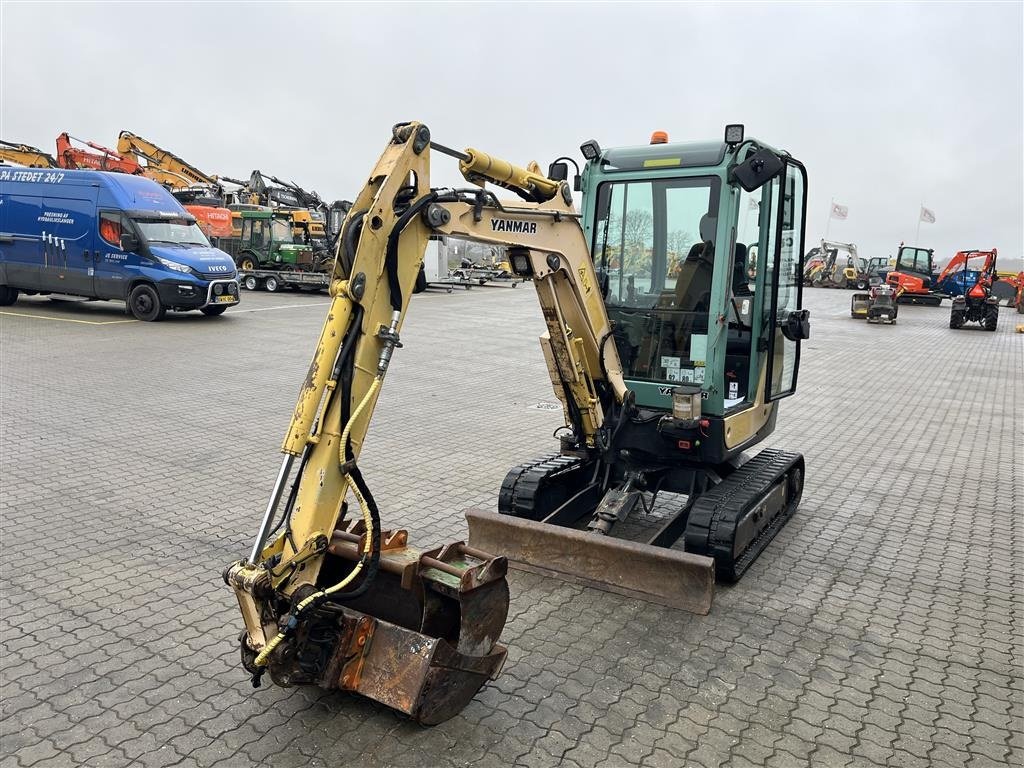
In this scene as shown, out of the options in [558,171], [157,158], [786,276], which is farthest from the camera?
[157,158]

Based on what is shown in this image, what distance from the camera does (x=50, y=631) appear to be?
177 inches

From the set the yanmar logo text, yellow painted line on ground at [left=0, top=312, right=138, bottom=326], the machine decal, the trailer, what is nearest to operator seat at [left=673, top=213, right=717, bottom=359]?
the machine decal

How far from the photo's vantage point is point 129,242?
17.2 metres

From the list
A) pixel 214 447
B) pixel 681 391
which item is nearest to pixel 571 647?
pixel 681 391

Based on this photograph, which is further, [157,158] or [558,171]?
[157,158]

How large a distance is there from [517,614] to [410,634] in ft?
4.51

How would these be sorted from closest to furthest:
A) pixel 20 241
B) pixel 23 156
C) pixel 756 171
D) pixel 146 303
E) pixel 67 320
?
pixel 756 171 → pixel 67 320 → pixel 146 303 → pixel 20 241 → pixel 23 156

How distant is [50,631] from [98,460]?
3.50 m

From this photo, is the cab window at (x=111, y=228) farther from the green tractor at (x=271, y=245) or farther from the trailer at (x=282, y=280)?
the green tractor at (x=271, y=245)

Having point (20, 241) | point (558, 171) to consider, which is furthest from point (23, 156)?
point (558, 171)

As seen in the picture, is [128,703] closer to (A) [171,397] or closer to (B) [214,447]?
(B) [214,447]

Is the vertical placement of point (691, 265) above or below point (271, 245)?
below

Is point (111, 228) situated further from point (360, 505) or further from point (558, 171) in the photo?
point (360, 505)

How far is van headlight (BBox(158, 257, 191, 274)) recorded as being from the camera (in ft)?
57.4
